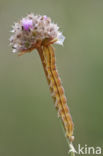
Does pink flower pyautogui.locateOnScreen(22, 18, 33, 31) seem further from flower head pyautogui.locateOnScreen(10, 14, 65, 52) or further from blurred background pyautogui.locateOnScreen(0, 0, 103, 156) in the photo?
blurred background pyautogui.locateOnScreen(0, 0, 103, 156)

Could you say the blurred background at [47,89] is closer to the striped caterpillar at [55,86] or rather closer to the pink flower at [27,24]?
the striped caterpillar at [55,86]

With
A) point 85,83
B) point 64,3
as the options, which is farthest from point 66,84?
point 64,3

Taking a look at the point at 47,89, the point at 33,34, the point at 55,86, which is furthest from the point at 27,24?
the point at 47,89

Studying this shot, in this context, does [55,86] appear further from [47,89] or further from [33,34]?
[47,89]

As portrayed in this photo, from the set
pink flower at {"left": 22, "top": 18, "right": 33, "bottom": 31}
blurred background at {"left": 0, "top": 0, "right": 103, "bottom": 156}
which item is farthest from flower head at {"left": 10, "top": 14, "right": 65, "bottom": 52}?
blurred background at {"left": 0, "top": 0, "right": 103, "bottom": 156}

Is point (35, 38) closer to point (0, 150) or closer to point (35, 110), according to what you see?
point (0, 150)

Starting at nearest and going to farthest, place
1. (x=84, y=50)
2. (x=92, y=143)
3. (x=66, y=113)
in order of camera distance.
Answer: (x=66, y=113) < (x=92, y=143) < (x=84, y=50)
